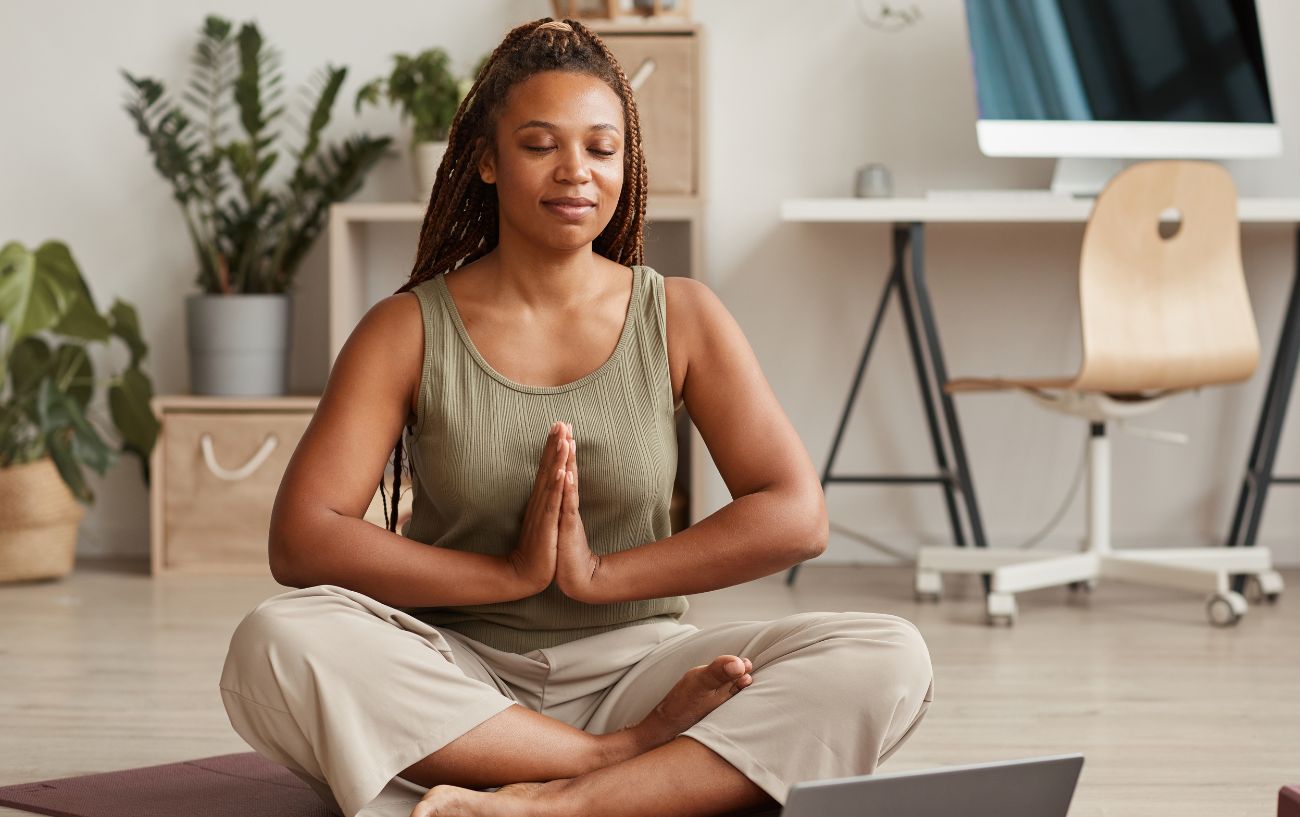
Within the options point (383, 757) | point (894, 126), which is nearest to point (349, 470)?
point (383, 757)

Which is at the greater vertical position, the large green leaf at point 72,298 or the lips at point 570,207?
the lips at point 570,207

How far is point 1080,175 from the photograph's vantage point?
3.43 m

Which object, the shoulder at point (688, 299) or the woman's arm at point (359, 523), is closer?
the woman's arm at point (359, 523)

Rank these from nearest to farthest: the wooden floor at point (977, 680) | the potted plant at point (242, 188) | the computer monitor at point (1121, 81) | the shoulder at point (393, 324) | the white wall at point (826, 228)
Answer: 1. the shoulder at point (393, 324)
2. the wooden floor at point (977, 680)
3. the computer monitor at point (1121, 81)
4. the potted plant at point (242, 188)
5. the white wall at point (826, 228)

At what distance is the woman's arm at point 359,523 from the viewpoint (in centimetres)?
146

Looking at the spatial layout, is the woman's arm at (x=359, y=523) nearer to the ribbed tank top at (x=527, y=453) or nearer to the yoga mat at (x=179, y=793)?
the ribbed tank top at (x=527, y=453)

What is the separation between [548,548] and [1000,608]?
167cm

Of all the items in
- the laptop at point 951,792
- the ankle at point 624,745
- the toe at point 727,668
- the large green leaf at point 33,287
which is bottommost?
the ankle at point 624,745

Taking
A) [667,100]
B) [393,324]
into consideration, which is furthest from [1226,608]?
[393,324]

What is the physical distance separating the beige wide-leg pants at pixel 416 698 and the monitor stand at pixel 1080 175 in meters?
2.19

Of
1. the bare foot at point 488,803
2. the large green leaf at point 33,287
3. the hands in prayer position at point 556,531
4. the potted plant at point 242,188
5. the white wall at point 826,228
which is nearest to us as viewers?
the bare foot at point 488,803

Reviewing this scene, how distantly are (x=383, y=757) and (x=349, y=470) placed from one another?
289 millimetres

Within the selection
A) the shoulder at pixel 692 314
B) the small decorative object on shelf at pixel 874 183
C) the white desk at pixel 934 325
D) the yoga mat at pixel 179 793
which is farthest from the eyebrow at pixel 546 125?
the small decorative object on shelf at pixel 874 183

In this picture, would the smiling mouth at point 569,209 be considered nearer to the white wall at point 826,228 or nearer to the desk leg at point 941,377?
the desk leg at point 941,377
